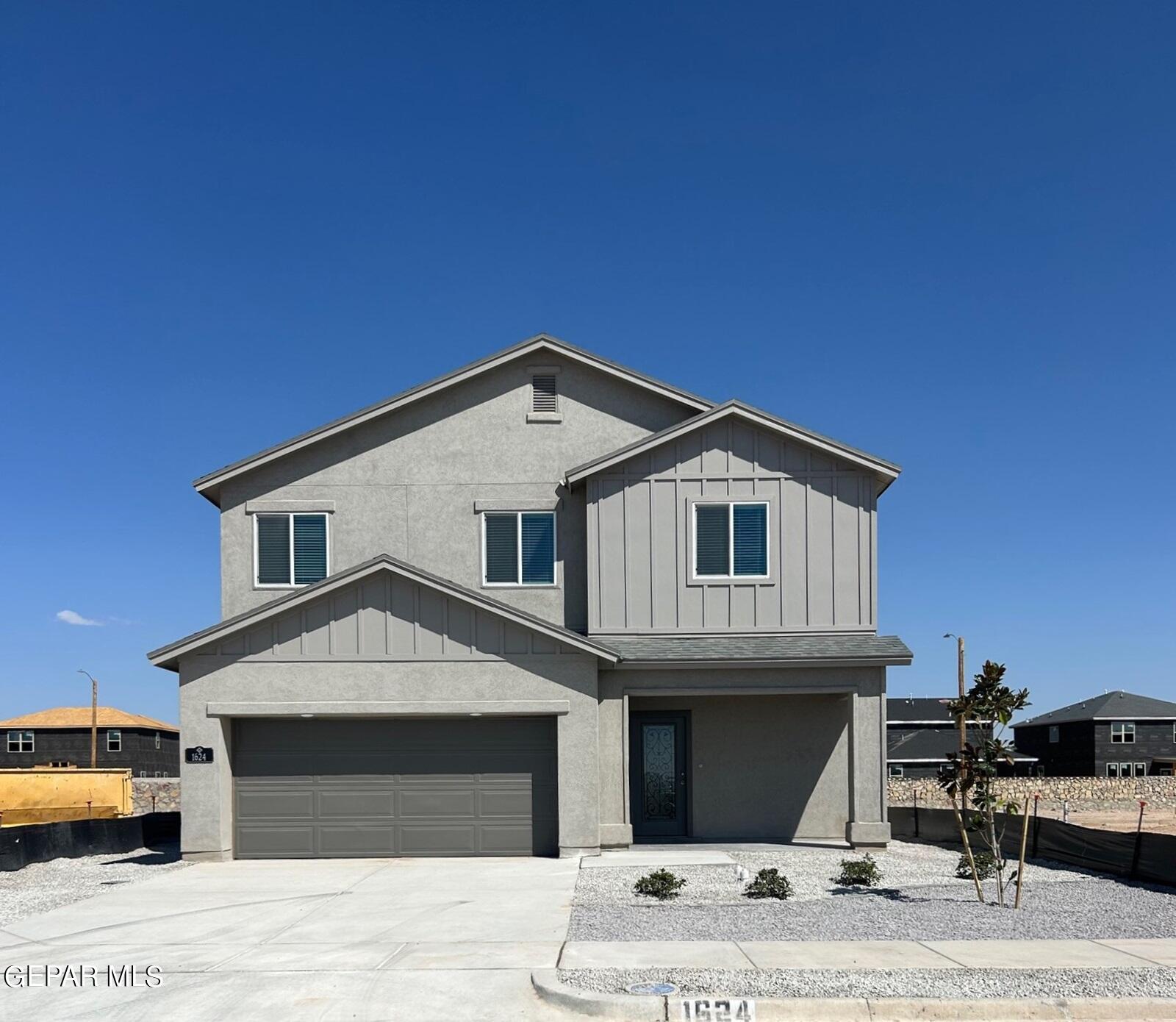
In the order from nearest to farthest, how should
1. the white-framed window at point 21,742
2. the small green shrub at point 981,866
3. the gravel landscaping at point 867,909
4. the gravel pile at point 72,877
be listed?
1. the gravel landscaping at point 867,909
2. the small green shrub at point 981,866
3. the gravel pile at point 72,877
4. the white-framed window at point 21,742

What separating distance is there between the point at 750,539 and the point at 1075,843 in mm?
7316

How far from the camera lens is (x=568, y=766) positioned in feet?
60.1

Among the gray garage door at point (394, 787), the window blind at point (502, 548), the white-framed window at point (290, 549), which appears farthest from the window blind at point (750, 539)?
the white-framed window at point (290, 549)

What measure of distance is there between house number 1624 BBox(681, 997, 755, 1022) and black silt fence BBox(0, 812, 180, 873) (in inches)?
561

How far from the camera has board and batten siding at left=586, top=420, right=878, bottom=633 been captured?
65.5ft

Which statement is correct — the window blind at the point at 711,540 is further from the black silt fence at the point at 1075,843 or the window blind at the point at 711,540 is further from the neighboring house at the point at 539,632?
the black silt fence at the point at 1075,843

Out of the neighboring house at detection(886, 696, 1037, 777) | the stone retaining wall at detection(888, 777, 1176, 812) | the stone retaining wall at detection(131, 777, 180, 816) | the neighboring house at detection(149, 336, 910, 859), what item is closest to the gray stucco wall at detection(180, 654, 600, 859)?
the neighboring house at detection(149, 336, 910, 859)

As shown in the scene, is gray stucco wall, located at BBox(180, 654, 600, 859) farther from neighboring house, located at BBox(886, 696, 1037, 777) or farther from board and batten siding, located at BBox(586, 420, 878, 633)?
neighboring house, located at BBox(886, 696, 1037, 777)

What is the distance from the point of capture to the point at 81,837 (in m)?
20.2

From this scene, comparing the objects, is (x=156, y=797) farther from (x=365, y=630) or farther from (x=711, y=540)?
(x=711, y=540)

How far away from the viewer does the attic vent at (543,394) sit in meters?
21.8

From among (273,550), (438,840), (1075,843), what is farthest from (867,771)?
(273,550)

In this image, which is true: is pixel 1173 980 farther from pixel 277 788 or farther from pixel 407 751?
pixel 277 788

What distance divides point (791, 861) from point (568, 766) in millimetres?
3930
